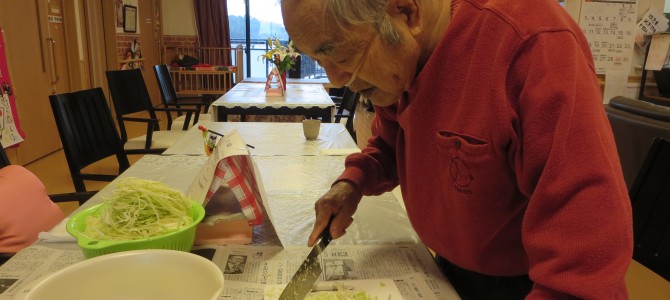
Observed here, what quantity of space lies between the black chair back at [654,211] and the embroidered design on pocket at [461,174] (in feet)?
2.70

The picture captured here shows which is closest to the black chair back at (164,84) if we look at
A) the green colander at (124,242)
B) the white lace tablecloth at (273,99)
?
the white lace tablecloth at (273,99)

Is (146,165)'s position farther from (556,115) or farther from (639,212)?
(639,212)

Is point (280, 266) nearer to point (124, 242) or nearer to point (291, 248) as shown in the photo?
point (291, 248)

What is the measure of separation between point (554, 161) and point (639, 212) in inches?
40.8

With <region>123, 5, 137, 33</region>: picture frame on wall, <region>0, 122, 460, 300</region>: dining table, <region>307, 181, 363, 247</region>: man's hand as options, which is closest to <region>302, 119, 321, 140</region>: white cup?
<region>0, 122, 460, 300</region>: dining table

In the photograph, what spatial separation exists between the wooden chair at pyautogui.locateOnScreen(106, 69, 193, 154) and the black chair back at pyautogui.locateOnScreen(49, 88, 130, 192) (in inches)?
14.9

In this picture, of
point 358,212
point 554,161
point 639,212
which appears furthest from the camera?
point 639,212

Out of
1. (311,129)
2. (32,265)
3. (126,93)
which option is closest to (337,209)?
(32,265)

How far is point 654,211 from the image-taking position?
1243 mm

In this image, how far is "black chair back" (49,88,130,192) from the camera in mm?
1943

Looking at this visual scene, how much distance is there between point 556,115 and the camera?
0.54m

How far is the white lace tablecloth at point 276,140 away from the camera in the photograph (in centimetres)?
188

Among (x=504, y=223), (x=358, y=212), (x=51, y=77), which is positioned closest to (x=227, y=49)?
(x=51, y=77)

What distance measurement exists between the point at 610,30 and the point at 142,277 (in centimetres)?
385
